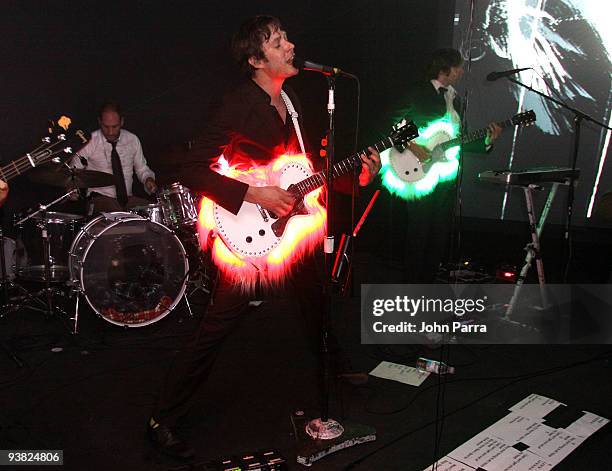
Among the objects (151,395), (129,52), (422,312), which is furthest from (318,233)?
(129,52)

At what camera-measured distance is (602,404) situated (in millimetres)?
3289

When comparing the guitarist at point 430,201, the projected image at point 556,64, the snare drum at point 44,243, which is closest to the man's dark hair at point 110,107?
the snare drum at point 44,243

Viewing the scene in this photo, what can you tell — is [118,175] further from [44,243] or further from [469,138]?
[469,138]

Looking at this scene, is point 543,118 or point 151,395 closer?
point 151,395

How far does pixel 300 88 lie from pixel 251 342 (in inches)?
143

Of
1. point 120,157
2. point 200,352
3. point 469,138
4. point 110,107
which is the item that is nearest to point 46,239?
point 120,157

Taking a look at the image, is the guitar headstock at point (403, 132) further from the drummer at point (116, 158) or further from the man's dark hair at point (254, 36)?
the drummer at point (116, 158)

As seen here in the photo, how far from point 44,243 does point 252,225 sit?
103 inches

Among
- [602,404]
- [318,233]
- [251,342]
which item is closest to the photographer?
[318,233]

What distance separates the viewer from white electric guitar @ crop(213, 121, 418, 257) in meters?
2.74

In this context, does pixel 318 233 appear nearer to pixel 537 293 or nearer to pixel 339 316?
pixel 339 316

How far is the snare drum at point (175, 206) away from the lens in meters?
4.98

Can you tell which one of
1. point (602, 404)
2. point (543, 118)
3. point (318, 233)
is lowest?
point (602, 404)

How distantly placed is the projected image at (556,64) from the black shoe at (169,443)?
5.26 m
